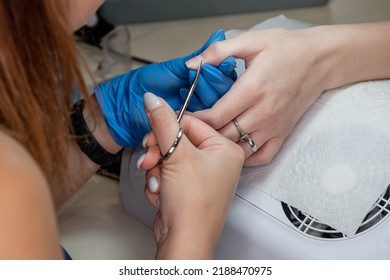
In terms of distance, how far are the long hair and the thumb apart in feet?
0.38

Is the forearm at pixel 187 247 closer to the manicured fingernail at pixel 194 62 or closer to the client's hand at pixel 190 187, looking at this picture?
the client's hand at pixel 190 187

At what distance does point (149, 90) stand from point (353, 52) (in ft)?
1.10

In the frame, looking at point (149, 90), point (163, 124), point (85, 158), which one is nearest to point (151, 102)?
point (163, 124)

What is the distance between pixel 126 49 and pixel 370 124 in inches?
25.4

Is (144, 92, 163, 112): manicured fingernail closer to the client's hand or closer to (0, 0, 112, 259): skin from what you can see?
the client's hand

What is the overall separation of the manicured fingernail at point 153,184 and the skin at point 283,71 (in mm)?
114

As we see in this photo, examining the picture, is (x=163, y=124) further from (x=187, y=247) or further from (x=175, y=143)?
(x=187, y=247)

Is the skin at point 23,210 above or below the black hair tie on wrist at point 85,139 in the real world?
above

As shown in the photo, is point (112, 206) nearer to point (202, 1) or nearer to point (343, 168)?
point (343, 168)

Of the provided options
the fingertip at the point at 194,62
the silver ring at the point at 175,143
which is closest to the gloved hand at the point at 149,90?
the fingertip at the point at 194,62

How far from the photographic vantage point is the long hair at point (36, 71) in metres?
→ 0.49

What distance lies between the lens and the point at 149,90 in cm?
81

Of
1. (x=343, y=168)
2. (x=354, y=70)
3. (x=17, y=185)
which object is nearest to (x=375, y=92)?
(x=354, y=70)

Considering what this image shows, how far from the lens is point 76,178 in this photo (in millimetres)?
893
